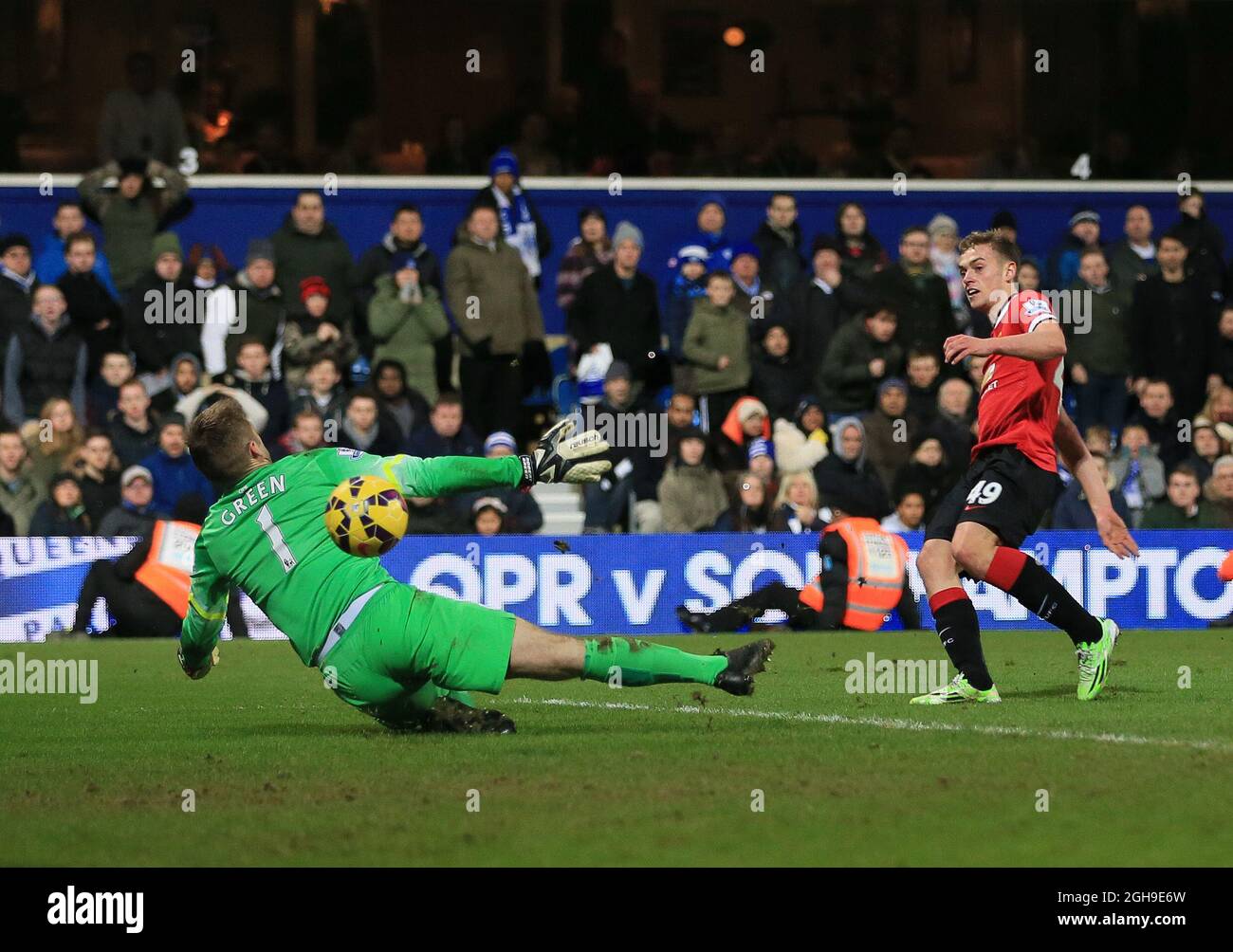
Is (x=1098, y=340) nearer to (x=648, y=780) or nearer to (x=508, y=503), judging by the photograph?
(x=508, y=503)

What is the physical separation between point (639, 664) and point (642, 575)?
7829 millimetres

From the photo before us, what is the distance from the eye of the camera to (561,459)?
7711mm

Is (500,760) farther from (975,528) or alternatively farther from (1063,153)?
(1063,153)

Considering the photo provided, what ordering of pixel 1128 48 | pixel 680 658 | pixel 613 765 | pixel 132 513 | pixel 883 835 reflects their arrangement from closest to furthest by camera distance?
1. pixel 883 835
2. pixel 613 765
3. pixel 680 658
4. pixel 132 513
5. pixel 1128 48

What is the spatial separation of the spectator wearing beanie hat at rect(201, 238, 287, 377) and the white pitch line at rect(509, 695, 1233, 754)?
25.3ft

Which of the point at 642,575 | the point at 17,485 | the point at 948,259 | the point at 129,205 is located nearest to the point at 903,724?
the point at 642,575

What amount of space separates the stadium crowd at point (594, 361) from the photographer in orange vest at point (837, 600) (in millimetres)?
1068

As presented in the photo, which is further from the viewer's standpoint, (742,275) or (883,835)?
(742,275)

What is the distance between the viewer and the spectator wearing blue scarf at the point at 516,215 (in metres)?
17.9

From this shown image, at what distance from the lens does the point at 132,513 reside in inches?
622

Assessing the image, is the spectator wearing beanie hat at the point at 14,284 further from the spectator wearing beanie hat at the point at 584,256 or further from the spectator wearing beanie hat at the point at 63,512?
the spectator wearing beanie hat at the point at 584,256

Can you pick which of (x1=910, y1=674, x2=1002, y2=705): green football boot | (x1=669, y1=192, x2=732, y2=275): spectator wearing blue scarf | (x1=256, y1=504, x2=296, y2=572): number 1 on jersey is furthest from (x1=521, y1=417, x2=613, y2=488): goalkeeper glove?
(x1=669, y1=192, x2=732, y2=275): spectator wearing blue scarf

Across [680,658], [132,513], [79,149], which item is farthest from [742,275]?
[680,658]

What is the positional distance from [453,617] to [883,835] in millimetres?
2508
